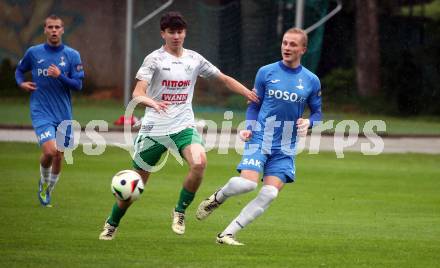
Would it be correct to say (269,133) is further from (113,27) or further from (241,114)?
(113,27)

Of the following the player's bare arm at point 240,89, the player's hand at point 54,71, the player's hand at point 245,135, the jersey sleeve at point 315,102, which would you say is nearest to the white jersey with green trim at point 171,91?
the player's bare arm at point 240,89

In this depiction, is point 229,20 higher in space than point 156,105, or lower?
higher

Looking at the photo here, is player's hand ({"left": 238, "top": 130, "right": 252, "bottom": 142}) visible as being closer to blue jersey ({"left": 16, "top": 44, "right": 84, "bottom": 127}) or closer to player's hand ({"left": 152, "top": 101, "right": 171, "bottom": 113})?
player's hand ({"left": 152, "top": 101, "right": 171, "bottom": 113})

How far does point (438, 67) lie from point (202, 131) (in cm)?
1257

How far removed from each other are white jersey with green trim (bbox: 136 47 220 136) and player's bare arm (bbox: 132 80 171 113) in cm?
24

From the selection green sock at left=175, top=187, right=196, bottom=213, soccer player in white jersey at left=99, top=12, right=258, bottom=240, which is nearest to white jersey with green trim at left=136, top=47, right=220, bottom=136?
soccer player in white jersey at left=99, top=12, right=258, bottom=240

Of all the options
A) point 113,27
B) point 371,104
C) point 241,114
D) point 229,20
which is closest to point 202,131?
point 241,114

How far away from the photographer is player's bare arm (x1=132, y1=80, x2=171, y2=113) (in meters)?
10.2

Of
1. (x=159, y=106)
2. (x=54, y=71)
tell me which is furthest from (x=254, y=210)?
(x=54, y=71)

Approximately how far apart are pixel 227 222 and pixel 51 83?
128 inches

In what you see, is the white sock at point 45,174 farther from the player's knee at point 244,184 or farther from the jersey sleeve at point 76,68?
the player's knee at point 244,184

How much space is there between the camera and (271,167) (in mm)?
10344

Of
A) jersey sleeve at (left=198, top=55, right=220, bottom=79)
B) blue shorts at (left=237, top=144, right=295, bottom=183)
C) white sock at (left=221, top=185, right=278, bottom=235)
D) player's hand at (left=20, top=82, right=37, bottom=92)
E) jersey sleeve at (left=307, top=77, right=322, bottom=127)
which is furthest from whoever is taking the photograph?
player's hand at (left=20, top=82, right=37, bottom=92)

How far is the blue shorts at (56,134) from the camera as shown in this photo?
44.4ft
